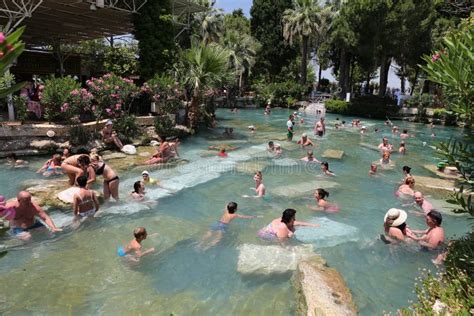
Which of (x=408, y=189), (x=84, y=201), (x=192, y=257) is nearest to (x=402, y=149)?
(x=408, y=189)

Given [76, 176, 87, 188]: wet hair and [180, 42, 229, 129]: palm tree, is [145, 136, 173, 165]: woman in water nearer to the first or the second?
[180, 42, 229, 129]: palm tree

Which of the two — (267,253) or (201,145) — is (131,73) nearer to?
(201,145)

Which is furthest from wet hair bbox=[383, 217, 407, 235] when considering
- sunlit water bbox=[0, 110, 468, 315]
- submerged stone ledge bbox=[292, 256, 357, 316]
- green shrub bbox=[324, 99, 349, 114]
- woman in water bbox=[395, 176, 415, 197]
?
green shrub bbox=[324, 99, 349, 114]

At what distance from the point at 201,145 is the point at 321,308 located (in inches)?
583

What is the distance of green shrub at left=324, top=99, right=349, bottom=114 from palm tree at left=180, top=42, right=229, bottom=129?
2240cm

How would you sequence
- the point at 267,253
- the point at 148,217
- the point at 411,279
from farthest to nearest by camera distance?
the point at 148,217, the point at 267,253, the point at 411,279

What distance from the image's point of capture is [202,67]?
19.3 m

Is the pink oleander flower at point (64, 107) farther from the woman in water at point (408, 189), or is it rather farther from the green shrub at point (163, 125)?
the woman in water at point (408, 189)

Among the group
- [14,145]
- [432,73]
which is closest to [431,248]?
[432,73]

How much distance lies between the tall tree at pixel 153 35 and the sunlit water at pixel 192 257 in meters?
8.41

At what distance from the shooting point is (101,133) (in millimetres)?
15672

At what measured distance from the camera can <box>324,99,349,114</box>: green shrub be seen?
39.1 meters

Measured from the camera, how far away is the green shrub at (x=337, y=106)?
128 feet

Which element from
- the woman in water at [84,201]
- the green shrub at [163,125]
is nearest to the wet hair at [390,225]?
the woman in water at [84,201]
